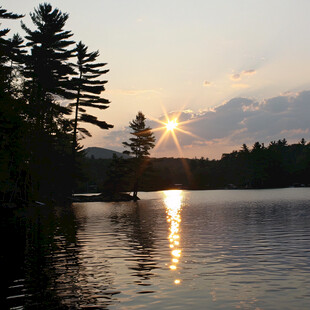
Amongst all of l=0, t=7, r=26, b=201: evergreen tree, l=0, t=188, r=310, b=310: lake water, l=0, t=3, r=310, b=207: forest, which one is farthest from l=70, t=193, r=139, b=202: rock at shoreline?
l=0, t=188, r=310, b=310: lake water

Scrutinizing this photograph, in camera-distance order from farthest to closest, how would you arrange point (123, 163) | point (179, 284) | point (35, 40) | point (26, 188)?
1. point (123, 163)
2. point (35, 40)
3. point (26, 188)
4. point (179, 284)

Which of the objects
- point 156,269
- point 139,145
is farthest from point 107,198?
point 156,269

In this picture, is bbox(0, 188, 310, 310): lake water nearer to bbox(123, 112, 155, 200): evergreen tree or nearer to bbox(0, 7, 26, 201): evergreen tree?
bbox(0, 7, 26, 201): evergreen tree

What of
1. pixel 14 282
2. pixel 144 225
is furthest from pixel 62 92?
pixel 14 282

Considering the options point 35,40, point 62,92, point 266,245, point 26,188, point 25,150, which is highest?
point 35,40

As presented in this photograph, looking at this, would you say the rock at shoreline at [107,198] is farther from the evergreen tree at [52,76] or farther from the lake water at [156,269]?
the lake water at [156,269]

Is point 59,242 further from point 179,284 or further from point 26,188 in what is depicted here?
point 26,188

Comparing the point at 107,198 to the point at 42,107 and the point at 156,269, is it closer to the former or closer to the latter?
the point at 42,107

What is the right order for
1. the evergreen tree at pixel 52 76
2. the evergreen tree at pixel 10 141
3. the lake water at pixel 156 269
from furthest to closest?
the evergreen tree at pixel 52 76
the evergreen tree at pixel 10 141
the lake water at pixel 156 269

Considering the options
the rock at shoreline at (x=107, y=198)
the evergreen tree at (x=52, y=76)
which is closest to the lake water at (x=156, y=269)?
the evergreen tree at (x=52, y=76)

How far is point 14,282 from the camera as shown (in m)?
14.7

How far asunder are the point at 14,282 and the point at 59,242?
10628 mm

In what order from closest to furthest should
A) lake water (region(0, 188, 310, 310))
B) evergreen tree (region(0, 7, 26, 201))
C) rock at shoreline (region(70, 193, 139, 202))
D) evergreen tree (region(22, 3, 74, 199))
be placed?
lake water (region(0, 188, 310, 310)) → evergreen tree (region(0, 7, 26, 201)) → evergreen tree (region(22, 3, 74, 199)) → rock at shoreline (region(70, 193, 139, 202))

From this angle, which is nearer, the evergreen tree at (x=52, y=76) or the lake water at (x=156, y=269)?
the lake water at (x=156, y=269)
